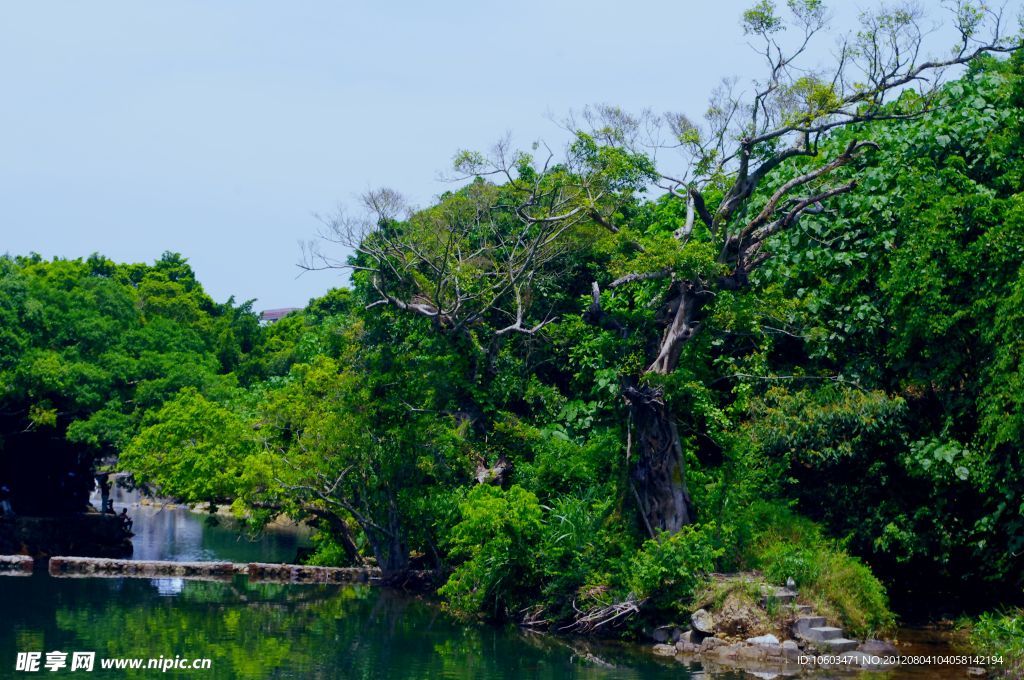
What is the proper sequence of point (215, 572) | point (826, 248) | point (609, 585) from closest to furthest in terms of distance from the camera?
point (609, 585), point (826, 248), point (215, 572)

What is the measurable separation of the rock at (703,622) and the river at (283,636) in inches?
32.1

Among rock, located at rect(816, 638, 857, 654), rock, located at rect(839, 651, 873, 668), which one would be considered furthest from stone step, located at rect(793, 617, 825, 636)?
rock, located at rect(839, 651, 873, 668)

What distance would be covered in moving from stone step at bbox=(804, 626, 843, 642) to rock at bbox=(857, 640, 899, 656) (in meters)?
0.38

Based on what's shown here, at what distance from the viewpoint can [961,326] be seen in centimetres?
1639

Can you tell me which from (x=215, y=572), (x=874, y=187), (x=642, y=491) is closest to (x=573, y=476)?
(x=642, y=491)

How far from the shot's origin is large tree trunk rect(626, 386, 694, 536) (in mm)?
17531

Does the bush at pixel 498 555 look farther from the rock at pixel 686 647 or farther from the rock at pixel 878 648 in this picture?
the rock at pixel 878 648

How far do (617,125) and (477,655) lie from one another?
30.8ft

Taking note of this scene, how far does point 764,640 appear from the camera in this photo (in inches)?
601

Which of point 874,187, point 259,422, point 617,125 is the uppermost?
point 617,125

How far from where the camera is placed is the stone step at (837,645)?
49.3 feet

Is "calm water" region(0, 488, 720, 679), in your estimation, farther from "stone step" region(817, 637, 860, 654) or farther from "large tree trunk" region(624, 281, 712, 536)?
"large tree trunk" region(624, 281, 712, 536)

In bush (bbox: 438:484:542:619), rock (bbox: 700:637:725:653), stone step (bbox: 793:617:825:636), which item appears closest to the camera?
stone step (bbox: 793:617:825:636)

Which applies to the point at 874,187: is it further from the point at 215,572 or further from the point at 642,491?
the point at 215,572
